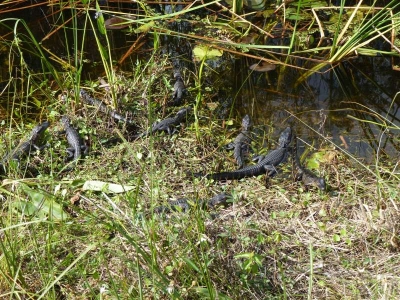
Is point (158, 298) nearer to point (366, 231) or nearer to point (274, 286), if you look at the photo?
point (274, 286)

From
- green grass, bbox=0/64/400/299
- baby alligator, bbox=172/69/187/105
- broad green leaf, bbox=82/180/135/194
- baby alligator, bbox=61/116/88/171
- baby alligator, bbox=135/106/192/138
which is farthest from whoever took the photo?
baby alligator, bbox=172/69/187/105

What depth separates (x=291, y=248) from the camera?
12.5 ft

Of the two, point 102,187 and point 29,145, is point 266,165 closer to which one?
point 102,187

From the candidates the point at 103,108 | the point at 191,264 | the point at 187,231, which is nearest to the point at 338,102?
the point at 103,108

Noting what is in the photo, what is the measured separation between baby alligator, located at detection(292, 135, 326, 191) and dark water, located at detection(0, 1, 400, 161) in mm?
479

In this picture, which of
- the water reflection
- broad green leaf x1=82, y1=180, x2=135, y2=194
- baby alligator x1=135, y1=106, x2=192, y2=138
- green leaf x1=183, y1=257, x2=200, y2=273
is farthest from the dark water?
green leaf x1=183, y1=257, x2=200, y2=273

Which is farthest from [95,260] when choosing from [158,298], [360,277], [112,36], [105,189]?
[112,36]

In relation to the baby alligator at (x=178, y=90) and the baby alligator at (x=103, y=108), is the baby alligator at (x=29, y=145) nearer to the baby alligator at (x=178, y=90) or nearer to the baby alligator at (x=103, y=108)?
the baby alligator at (x=103, y=108)

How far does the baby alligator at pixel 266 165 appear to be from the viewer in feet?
15.7

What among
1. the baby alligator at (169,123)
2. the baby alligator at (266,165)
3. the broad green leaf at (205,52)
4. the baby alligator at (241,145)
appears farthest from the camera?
the broad green leaf at (205,52)

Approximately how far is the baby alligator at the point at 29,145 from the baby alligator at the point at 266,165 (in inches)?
56.0

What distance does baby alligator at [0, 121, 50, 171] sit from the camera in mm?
4793

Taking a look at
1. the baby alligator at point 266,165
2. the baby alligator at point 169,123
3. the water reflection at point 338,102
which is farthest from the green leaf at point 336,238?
the baby alligator at point 169,123

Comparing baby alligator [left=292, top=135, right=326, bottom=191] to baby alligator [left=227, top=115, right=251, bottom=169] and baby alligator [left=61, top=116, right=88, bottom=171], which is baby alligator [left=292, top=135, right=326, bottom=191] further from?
baby alligator [left=61, top=116, right=88, bottom=171]
